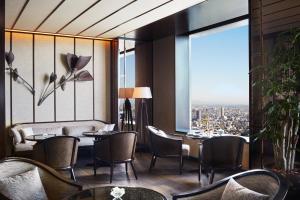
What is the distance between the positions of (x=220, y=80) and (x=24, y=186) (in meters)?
4.49

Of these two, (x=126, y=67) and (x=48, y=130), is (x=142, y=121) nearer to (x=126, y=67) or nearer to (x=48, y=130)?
(x=126, y=67)

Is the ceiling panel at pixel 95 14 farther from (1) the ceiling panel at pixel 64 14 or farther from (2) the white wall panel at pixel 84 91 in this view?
(2) the white wall panel at pixel 84 91

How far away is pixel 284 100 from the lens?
250 cm

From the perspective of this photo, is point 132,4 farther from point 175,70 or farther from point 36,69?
point 36,69

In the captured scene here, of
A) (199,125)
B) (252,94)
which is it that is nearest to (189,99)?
(199,125)

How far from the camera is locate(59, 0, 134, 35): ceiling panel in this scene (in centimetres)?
457

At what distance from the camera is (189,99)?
6.93 m

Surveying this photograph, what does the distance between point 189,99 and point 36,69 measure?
349cm

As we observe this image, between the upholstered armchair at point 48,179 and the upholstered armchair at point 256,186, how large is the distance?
0.93m

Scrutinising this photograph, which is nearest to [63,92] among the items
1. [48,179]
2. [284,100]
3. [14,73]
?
[14,73]

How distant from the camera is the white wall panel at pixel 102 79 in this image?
7422 mm

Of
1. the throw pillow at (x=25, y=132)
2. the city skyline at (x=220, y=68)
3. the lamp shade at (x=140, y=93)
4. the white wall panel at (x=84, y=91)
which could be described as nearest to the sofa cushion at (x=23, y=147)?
the throw pillow at (x=25, y=132)

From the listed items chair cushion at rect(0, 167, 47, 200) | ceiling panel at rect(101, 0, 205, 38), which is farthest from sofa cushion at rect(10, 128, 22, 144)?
chair cushion at rect(0, 167, 47, 200)

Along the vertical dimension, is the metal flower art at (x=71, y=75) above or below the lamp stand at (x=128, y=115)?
above
